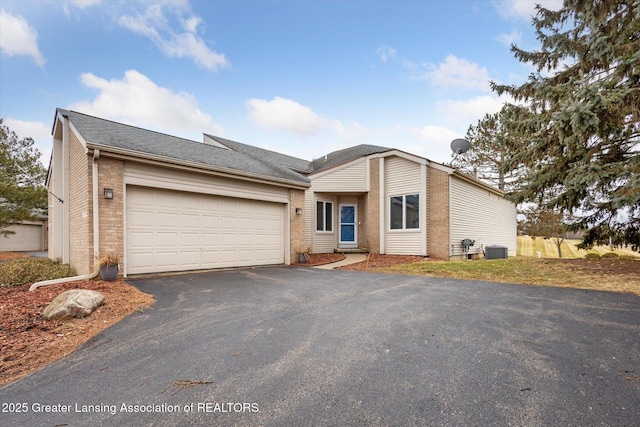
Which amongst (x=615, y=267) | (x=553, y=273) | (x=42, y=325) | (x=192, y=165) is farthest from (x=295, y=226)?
(x=615, y=267)

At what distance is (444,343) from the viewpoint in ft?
10.6

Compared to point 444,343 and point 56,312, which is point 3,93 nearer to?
point 56,312

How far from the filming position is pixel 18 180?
58.2ft

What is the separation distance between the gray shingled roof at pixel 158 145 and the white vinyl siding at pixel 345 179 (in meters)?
3.03

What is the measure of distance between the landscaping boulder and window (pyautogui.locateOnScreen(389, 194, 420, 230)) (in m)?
11.0

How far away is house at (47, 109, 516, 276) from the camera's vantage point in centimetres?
703

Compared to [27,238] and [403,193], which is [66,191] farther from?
[27,238]

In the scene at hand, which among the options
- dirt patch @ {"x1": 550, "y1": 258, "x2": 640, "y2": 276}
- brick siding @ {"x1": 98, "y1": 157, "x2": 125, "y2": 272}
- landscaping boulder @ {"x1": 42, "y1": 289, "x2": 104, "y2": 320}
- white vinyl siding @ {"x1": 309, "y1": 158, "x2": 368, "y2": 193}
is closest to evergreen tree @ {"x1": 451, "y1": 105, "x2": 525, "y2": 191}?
white vinyl siding @ {"x1": 309, "y1": 158, "x2": 368, "y2": 193}

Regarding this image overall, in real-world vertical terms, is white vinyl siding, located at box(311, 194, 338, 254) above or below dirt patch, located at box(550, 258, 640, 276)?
above

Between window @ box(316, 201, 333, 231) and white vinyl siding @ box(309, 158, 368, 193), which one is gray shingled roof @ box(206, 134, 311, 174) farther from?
window @ box(316, 201, 333, 231)

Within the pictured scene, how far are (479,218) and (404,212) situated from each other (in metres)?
4.55

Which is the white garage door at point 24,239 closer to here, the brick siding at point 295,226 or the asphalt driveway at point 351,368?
the brick siding at point 295,226

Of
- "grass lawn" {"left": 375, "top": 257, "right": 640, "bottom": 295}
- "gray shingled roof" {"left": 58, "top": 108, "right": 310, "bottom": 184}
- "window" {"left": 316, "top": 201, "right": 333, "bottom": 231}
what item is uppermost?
"gray shingled roof" {"left": 58, "top": 108, "right": 310, "bottom": 184}

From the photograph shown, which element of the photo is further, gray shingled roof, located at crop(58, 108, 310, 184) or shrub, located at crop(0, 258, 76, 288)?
gray shingled roof, located at crop(58, 108, 310, 184)
